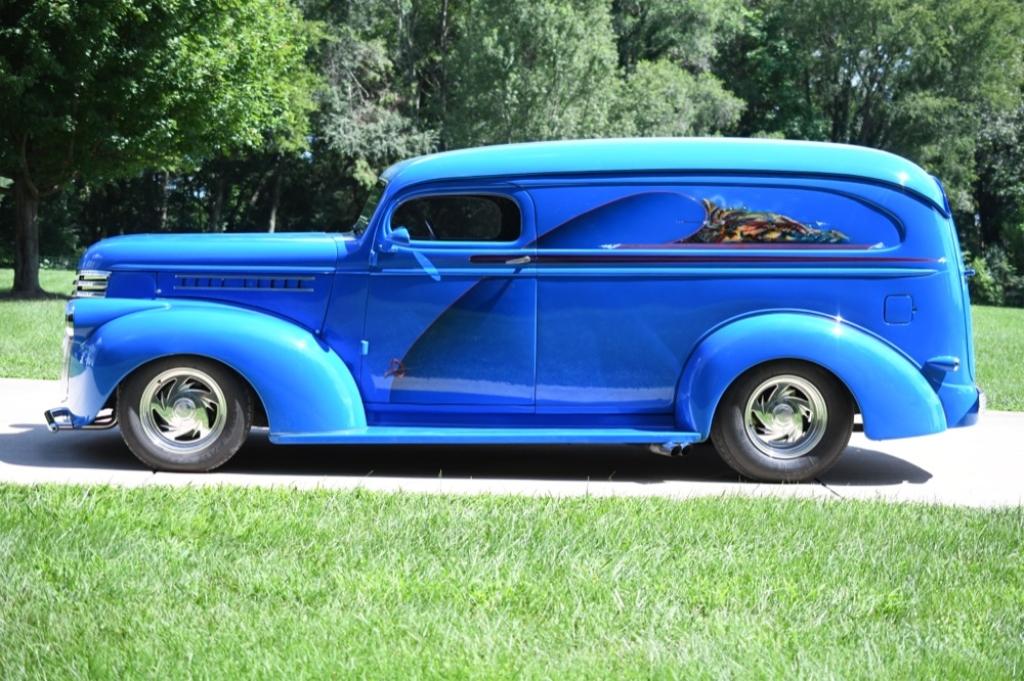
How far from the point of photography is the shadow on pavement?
286 inches

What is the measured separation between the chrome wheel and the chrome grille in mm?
3911

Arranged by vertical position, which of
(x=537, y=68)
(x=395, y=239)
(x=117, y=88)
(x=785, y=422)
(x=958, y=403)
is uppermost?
(x=537, y=68)

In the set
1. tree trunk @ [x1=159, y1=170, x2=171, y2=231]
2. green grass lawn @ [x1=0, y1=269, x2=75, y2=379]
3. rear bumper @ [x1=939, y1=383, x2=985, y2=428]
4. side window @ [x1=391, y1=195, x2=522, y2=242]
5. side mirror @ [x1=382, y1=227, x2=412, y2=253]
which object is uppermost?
tree trunk @ [x1=159, y1=170, x2=171, y2=231]

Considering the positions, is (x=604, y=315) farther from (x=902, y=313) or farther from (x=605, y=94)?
(x=605, y=94)

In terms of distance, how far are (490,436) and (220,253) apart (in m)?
1.95

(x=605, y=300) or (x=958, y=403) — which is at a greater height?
(x=605, y=300)

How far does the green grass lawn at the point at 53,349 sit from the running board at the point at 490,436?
5333 millimetres

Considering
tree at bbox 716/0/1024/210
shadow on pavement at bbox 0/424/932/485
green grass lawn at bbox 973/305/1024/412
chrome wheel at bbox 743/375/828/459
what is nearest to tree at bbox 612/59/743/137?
tree at bbox 716/0/1024/210

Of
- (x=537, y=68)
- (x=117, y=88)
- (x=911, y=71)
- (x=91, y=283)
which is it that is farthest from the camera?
(x=911, y=71)

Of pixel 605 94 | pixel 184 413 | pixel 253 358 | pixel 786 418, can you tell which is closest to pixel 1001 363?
pixel 786 418

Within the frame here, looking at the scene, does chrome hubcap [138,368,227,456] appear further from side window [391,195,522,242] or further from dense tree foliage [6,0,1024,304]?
dense tree foliage [6,0,1024,304]

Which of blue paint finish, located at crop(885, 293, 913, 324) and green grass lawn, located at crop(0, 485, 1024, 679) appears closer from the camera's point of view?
green grass lawn, located at crop(0, 485, 1024, 679)

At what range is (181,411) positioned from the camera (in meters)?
7.04

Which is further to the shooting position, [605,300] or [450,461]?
[450,461]
